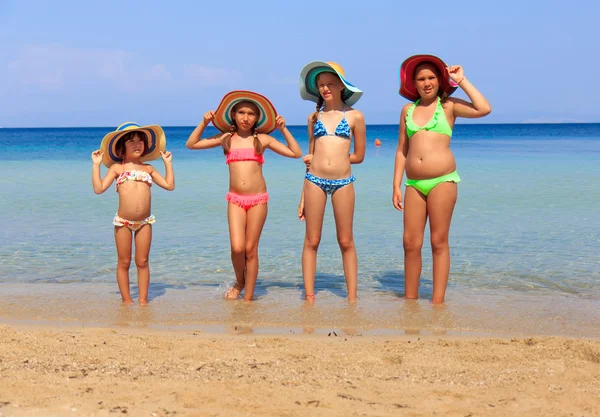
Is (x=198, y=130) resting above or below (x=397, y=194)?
above

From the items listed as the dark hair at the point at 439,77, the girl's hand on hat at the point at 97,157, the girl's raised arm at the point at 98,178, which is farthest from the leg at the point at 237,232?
the dark hair at the point at 439,77

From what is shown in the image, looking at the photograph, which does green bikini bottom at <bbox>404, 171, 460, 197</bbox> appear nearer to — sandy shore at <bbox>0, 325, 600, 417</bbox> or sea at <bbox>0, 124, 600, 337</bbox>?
sea at <bbox>0, 124, 600, 337</bbox>

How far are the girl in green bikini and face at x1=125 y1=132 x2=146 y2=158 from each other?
2.32m

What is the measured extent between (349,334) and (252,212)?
1.60 metres

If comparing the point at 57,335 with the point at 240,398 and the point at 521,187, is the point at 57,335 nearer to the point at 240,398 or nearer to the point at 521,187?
the point at 240,398

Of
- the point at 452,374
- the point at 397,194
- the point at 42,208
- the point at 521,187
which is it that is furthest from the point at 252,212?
the point at 521,187

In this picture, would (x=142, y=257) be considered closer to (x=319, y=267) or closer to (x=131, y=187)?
(x=131, y=187)

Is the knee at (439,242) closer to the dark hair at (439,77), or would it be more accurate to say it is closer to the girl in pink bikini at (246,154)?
the dark hair at (439,77)

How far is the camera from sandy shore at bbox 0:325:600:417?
361 centimetres

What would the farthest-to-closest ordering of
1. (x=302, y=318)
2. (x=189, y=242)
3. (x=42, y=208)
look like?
(x=42, y=208) → (x=189, y=242) → (x=302, y=318)

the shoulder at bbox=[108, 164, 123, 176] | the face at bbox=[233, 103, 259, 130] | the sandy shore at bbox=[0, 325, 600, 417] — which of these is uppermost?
the face at bbox=[233, 103, 259, 130]

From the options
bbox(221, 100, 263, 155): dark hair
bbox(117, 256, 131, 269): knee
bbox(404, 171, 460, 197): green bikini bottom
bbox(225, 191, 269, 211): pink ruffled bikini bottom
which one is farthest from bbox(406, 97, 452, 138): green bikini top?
bbox(117, 256, 131, 269): knee

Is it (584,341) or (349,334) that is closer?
(584,341)

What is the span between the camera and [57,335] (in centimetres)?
511
